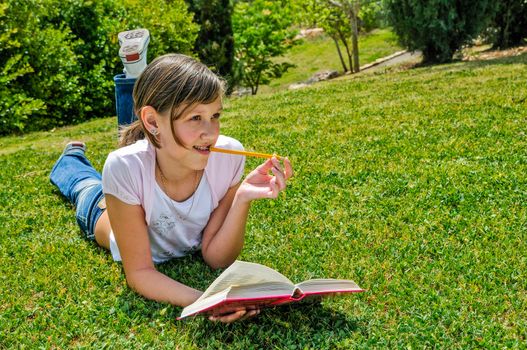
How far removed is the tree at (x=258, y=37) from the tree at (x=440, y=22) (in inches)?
184

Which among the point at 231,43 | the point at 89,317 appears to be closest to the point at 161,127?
the point at 89,317

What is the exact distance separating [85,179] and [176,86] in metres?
2.10

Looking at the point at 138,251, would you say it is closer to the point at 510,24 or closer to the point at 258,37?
the point at 510,24

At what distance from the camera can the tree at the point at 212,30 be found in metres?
13.5

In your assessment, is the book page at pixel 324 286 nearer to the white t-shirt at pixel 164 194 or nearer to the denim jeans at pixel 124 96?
the white t-shirt at pixel 164 194

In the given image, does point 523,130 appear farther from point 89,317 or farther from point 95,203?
point 89,317

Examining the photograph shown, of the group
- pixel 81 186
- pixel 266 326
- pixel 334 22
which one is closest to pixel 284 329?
pixel 266 326

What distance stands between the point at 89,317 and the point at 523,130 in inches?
174

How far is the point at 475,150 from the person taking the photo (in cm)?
503

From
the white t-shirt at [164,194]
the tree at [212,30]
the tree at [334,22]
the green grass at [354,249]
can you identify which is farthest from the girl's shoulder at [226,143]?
the tree at [334,22]

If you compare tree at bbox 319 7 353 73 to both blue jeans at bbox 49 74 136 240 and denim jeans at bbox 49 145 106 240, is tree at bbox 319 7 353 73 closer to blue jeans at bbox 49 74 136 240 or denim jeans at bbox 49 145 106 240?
blue jeans at bbox 49 74 136 240

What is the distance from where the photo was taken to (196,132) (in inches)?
106

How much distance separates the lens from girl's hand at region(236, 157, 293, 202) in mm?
2600

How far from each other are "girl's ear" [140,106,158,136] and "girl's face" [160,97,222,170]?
1.8 inches
